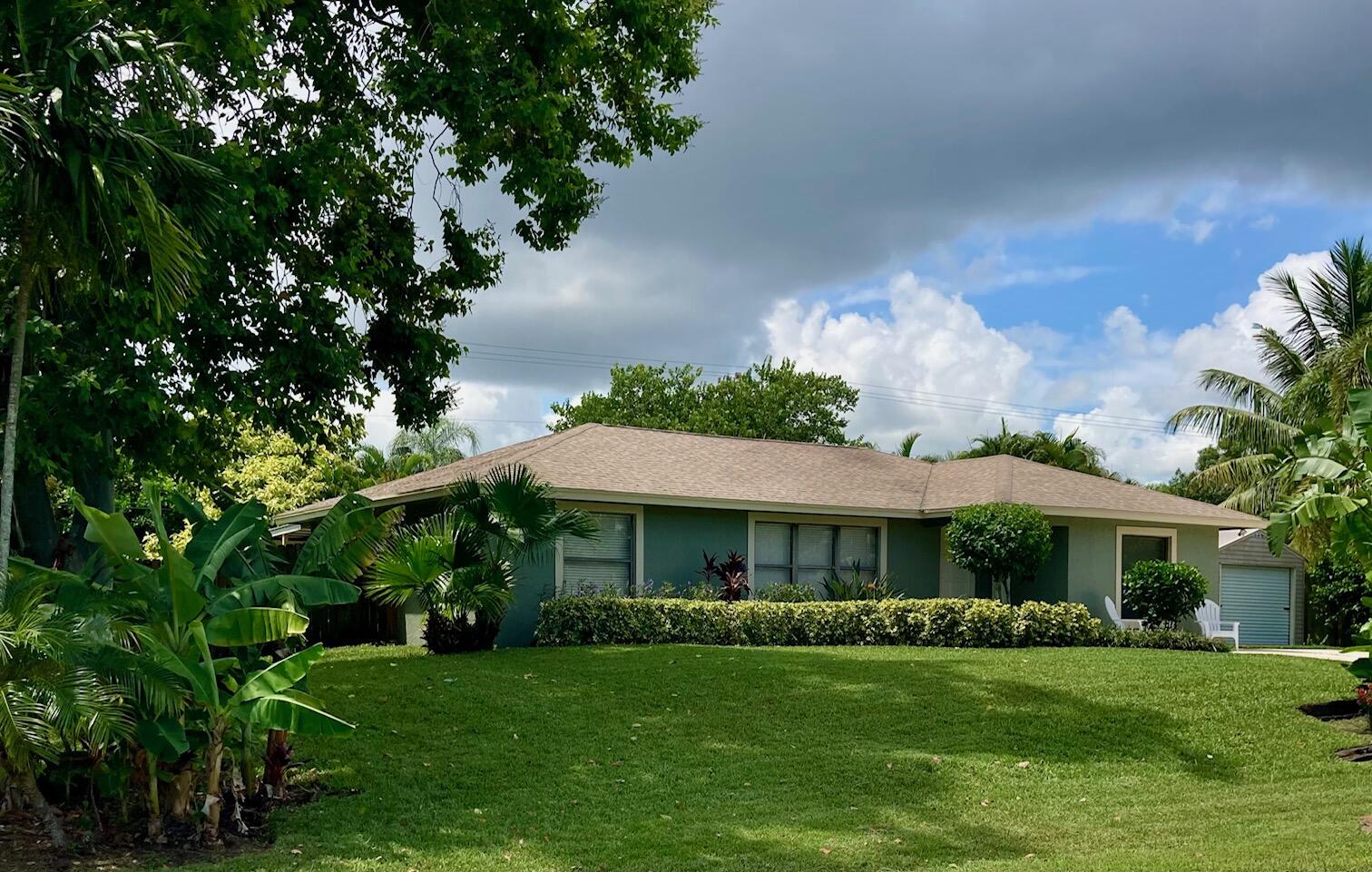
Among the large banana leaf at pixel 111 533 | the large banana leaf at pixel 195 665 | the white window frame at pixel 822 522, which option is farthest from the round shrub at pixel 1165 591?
the large banana leaf at pixel 111 533

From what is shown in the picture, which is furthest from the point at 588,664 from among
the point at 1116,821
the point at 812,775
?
the point at 1116,821

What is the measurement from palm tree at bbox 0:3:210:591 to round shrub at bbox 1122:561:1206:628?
1834cm

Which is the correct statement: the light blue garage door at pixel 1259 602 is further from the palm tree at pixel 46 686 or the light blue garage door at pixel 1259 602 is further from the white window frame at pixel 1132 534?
the palm tree at pixel 46 686

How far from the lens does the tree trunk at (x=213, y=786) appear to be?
28.1 feet

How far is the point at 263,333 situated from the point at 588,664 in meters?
6.16

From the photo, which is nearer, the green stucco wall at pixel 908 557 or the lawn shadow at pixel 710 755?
the lawn shadow at pixel 710 755

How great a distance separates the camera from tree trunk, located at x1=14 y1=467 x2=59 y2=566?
12695 millimetres

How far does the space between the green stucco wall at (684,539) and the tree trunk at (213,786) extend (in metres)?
12.2

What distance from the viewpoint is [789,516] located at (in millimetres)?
22359

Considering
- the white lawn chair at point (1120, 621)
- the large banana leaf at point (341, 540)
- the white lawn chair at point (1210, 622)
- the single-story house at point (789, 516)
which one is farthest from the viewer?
the white lawn chair at point (1210, 622)

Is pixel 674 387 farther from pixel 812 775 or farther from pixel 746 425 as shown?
pixel 812 775

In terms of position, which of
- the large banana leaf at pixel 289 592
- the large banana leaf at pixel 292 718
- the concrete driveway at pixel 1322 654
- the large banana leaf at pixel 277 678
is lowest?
the concrete driveway at pixel 1322 654

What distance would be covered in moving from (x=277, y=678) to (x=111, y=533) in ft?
5.69

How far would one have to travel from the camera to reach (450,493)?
58.0 feet
